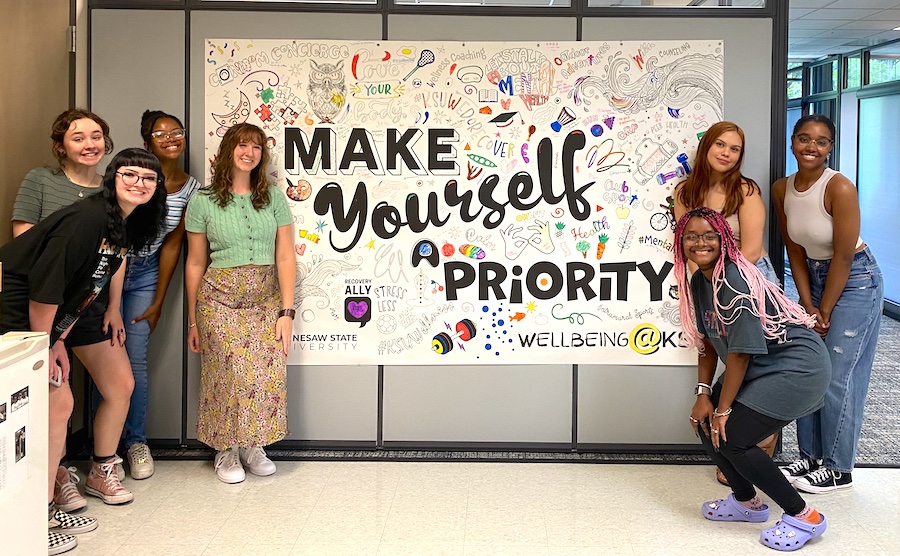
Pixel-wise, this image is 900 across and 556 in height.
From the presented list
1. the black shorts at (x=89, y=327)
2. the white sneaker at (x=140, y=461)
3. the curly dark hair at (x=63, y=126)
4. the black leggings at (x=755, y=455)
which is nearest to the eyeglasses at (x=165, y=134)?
the curly dark hair at (x=63, y=126)

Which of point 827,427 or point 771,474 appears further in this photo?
point 827,427

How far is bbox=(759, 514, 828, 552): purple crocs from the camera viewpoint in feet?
A: 9.52

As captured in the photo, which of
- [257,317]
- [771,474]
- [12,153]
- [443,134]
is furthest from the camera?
[443,134]

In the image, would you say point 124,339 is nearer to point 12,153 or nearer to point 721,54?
point 12,153

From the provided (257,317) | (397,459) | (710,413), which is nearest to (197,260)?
(257,317)

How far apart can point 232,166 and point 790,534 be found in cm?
268

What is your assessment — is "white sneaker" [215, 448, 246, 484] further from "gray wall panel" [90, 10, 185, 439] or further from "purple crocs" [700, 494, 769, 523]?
"purple crocs" [700, 494, 769, 523]

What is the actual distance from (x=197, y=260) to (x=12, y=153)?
2.79 ft

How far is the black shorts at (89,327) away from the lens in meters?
3.21

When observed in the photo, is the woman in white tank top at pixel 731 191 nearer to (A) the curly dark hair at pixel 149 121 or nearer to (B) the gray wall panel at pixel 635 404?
(B) the gray wall panel at pixel 635 404

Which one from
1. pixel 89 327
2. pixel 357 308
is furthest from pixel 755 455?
pixel 89 327

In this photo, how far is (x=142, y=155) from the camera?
2.94 metres

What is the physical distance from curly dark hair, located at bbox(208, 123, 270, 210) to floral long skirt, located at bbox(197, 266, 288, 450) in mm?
312

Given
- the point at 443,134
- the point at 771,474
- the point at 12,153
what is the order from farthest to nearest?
the point at 443,134
the point at 12,153
the point at 771,474
